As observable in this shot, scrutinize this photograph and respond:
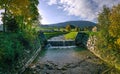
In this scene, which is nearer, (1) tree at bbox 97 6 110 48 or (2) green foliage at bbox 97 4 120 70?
(2) green foliage at bbox 97 4 120 70

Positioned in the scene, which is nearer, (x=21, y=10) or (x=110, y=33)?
(x=110, y=33)

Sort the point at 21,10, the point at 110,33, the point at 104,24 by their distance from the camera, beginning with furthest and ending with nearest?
1. the point at 21,10
2. the point at 104,24
3. the point at 110,33

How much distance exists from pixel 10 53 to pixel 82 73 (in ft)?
39.4

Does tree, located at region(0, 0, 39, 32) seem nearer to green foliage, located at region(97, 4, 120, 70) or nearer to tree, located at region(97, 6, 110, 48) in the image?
tree, located at region(97, 6, 110, 48)

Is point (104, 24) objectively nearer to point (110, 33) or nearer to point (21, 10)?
point (110, 33)

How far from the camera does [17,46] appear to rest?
33531 mm

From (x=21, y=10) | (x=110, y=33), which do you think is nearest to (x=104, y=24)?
(x=110, y=33)

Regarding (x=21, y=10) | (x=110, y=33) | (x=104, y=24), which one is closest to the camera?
(x=110, y=33)

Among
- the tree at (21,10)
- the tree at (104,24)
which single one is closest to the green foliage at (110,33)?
the tree at (104,24)

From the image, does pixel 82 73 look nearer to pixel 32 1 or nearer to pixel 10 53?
pixel 10 53

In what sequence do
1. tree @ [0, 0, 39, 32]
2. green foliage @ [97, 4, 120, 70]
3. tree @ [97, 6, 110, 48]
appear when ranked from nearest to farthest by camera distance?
green foliage @ [97, 4, 120, 70], tree @ [97, 6, 110, 48], tree @ [0, 0, 39, 32]

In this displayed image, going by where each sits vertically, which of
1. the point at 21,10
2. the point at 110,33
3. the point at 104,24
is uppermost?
the point at 21,10

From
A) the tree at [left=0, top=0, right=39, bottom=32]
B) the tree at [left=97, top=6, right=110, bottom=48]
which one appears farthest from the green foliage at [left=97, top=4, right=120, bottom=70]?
the tree at [left=0, top=0, right=39, bottom=32]

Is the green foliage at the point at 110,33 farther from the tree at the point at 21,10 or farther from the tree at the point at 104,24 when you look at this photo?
the tree at the point at 21,10
